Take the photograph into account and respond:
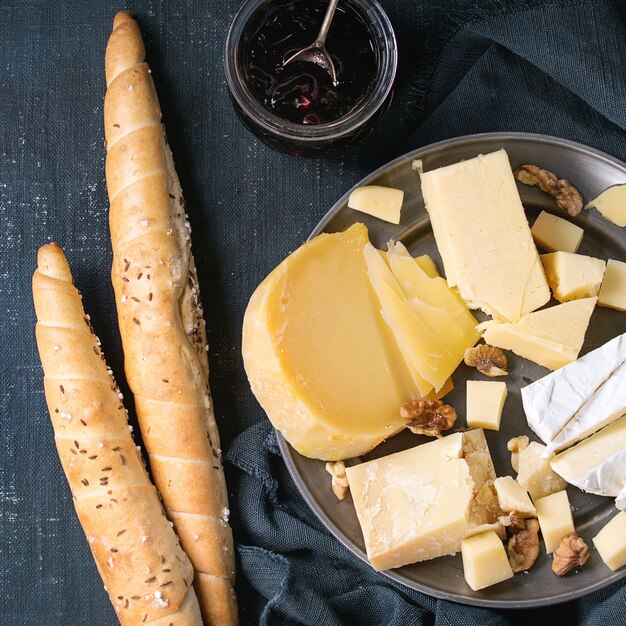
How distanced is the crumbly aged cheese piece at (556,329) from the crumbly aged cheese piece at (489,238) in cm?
3

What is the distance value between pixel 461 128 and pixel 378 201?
28 cm

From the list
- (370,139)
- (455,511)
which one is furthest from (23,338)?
(455,511)

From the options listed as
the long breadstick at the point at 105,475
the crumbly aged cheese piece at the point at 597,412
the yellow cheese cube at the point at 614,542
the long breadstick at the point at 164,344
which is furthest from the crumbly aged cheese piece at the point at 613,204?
the long breadstick at the point at 105,475

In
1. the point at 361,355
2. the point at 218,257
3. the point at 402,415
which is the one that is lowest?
the point at 402,415

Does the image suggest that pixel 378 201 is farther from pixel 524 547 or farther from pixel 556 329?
pixel 524 547

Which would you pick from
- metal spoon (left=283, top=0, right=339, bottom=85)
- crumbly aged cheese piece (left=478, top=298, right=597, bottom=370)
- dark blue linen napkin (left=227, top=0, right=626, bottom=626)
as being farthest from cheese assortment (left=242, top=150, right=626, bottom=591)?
metal spoon (left=283, top=0, right=339, bottom=85)

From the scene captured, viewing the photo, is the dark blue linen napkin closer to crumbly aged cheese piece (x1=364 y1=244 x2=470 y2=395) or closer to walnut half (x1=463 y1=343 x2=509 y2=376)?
crumbly aged cheese piece (x1=364 y1=244 x2=470 y2=395)

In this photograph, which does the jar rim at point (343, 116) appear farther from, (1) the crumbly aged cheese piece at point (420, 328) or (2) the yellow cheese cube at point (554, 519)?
(2) the yellow cheese cube at point (554, 519)

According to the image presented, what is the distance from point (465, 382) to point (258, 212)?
64 cm

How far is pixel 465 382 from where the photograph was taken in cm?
199

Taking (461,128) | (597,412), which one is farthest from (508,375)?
(461,128)

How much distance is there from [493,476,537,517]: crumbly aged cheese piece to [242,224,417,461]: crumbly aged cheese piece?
0.26 metres

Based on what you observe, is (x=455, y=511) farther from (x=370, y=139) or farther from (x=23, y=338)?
(x=23, y=338)

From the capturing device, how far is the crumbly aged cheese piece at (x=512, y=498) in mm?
1875
